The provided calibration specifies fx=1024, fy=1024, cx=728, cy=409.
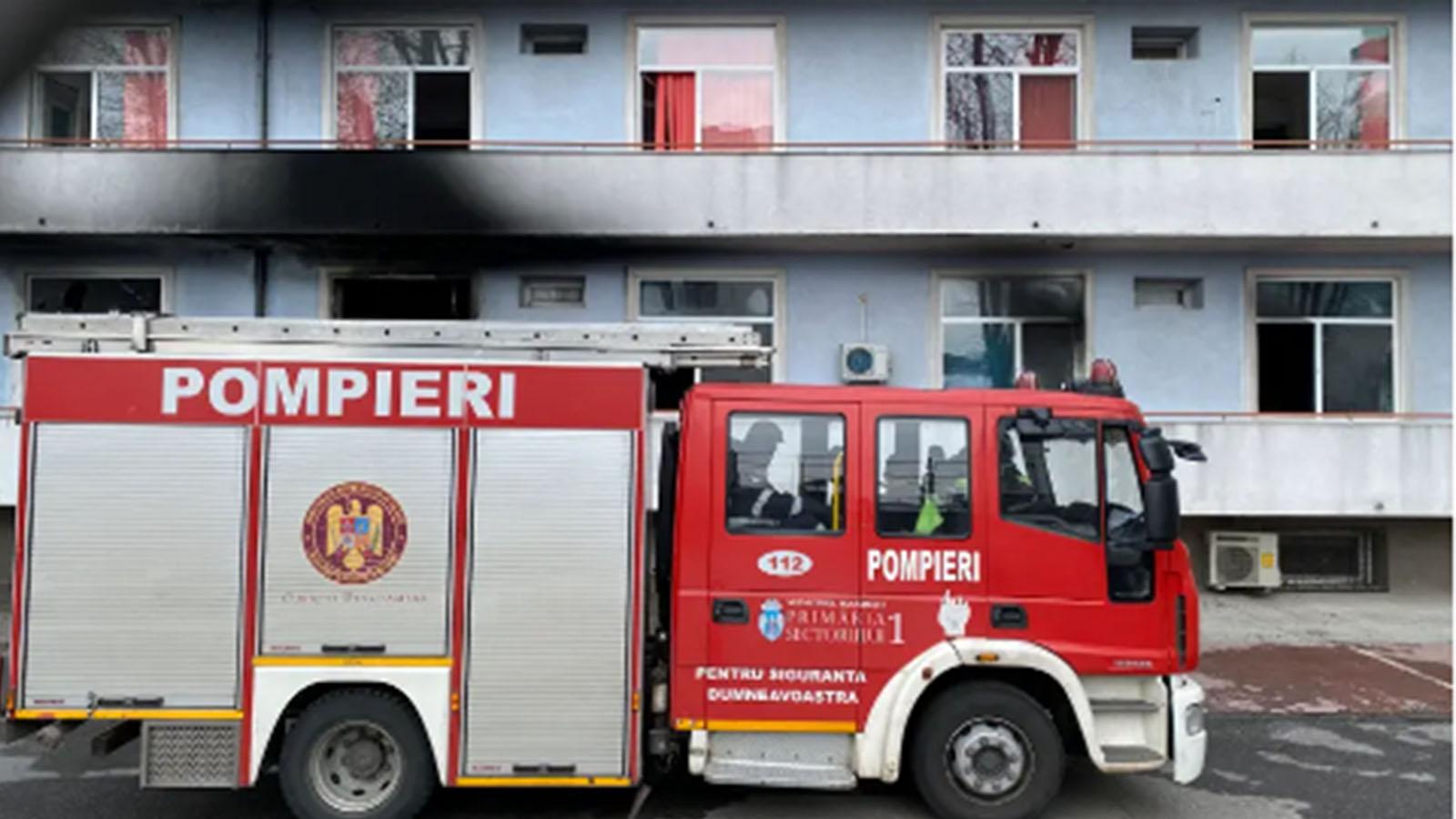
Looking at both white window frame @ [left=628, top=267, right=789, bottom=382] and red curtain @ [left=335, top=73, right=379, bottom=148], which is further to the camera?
red curtain @ [left=335, top=73, right=379, bottom=148]

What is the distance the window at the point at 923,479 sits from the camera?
536cm

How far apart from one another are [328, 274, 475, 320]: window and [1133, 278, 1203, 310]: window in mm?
8275

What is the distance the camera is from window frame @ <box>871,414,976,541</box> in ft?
17.5

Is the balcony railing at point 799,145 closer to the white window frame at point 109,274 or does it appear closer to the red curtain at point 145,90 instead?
the red curtain at point 145,90

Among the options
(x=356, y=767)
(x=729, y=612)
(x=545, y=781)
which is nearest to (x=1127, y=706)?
(x=729, y=612)

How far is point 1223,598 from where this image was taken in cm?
1212

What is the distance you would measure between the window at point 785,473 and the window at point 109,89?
10.8 meters

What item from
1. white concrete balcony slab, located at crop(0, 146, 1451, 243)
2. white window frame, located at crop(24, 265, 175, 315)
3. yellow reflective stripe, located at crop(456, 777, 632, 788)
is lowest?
yellow reflective stripe, located at crop(456, 777, 632, 788)

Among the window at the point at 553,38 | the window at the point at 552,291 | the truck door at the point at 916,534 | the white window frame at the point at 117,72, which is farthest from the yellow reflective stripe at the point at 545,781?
the white window frame at the point at 117,72

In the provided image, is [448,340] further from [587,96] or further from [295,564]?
[587,96]

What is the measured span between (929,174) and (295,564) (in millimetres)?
8732

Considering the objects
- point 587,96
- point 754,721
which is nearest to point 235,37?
point 587,96

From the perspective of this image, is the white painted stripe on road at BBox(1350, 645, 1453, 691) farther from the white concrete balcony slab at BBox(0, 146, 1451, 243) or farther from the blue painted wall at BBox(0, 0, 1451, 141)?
the blue painted wall at BBox(0, 0, 1451, 141)

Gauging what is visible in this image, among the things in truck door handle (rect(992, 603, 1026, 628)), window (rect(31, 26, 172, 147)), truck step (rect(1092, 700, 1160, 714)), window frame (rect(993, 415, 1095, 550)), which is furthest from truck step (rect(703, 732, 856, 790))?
window (rect(31, 26, 172, 147))
